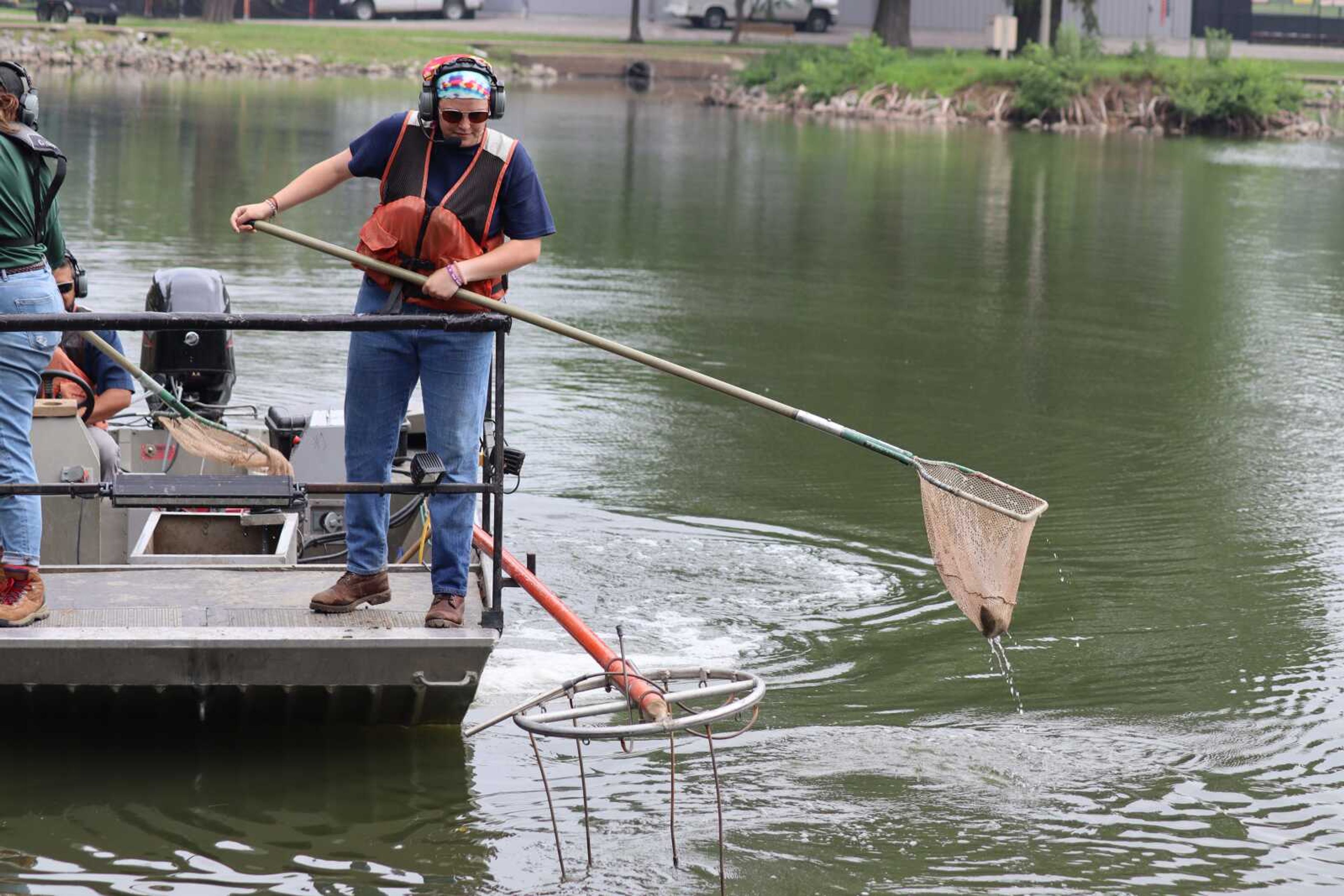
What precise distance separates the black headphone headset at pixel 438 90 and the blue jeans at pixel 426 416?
0.58 metres

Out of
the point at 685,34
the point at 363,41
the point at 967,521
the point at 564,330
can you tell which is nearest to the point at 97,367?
the point at 564,330

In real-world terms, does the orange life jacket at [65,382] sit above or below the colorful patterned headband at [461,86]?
below

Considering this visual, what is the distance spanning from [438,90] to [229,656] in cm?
171

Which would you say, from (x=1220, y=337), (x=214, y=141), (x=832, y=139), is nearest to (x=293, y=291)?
(x=1220, y=337)

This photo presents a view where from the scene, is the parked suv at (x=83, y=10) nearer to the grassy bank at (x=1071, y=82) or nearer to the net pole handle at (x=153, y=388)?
the grassy bank at (x=1071, y=82)

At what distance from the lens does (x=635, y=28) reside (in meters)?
55.8

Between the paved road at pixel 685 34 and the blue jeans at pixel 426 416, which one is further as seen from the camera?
the paved road at pixel 685 34

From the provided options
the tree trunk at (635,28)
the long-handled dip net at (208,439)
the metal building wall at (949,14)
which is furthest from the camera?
the metal building wall at (949,14)

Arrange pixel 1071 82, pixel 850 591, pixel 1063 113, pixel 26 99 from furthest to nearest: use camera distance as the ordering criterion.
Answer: pixel 1071 82 < pixel 1063 113 < pixel 850 591 < pixel 26 99

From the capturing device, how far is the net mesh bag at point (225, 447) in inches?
261

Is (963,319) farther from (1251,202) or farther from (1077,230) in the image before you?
(1251,202)

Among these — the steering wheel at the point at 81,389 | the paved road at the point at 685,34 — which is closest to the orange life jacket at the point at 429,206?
the steering wheel at the point at 81,389

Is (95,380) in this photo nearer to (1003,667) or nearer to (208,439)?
(208,439)

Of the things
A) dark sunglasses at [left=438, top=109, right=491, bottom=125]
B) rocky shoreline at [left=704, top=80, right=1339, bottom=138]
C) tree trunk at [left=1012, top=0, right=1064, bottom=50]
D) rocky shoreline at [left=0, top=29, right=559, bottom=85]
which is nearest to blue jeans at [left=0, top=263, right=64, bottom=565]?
dark sunglasses at [left=438, top=109, right=491, bottom=125]
